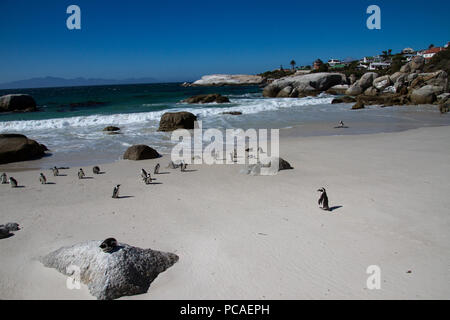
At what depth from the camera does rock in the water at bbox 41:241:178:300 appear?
4199 millimetres

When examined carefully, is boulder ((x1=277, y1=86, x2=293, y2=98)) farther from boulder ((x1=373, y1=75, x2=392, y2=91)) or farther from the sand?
the sand

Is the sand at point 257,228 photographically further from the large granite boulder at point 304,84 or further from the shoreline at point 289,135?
the large granite boulder at point 304,84

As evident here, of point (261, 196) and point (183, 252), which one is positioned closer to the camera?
point (183, 252)

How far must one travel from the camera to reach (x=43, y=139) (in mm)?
18078

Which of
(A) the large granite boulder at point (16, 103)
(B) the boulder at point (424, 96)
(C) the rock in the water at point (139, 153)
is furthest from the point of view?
(A) the large granite boulder at point (16, 103)

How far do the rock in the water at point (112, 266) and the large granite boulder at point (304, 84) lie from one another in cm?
4750

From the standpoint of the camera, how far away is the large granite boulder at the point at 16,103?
36.8 metres

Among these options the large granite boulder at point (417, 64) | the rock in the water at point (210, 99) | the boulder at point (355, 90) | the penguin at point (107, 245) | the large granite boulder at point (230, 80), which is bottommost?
the penguin at point (107, 245)

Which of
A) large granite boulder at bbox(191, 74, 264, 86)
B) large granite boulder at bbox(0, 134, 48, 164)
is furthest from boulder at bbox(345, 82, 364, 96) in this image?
large granite boulder at bbox(191, 74, 264, 86)

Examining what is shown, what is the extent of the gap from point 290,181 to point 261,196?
1.48m

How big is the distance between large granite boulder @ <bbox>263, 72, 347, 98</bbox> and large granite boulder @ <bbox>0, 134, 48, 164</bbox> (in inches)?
1629

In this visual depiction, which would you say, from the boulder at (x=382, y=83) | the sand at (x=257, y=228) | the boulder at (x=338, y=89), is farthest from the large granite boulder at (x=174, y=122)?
the boulder at (x=382, y=83)
